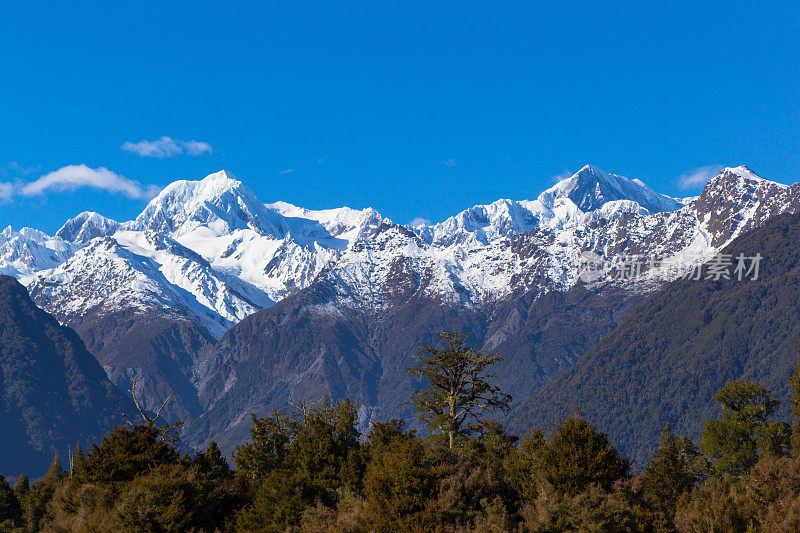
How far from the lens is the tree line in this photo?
61531mm

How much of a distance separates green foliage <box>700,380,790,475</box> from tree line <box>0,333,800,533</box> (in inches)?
25.3

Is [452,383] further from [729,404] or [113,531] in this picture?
[729,404]

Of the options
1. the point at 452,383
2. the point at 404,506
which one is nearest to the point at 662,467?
the point at 452,383

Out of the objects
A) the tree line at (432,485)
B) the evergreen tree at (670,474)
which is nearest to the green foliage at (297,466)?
the tree line at (432,485)

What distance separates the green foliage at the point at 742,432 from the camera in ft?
346

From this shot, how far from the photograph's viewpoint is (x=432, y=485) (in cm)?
6531

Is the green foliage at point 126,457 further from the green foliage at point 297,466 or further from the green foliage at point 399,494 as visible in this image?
the green foliage at point 399,494

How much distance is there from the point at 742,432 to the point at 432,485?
199 feet

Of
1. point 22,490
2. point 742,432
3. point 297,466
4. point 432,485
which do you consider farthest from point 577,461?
point 22,490

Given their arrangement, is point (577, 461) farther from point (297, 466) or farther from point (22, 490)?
point (22, 490)

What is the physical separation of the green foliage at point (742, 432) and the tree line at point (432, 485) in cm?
64

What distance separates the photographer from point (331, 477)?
80750 mm

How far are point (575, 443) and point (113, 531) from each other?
39.7 metres

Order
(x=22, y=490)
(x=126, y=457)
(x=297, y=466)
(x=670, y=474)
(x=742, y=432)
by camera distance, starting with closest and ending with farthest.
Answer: (x=297, y=466) → (x=126, y=457) → (x=742, y=432) → (x=670, y=474) → (x=22, y=490)
